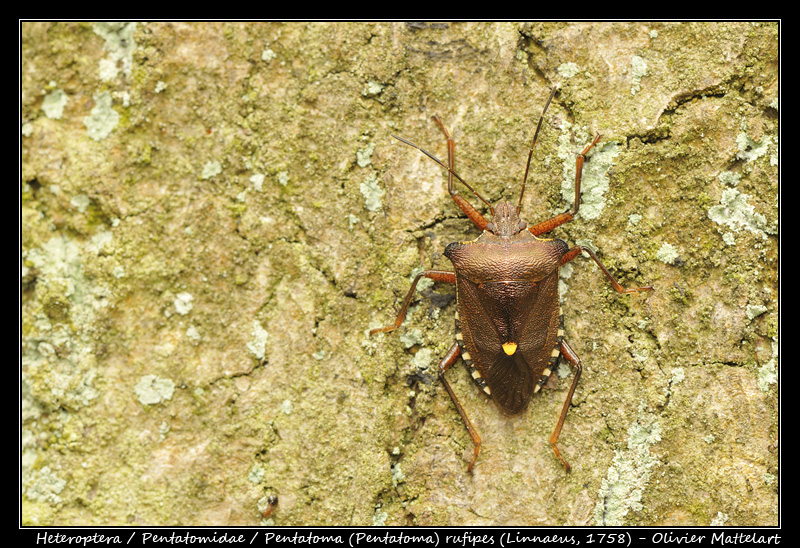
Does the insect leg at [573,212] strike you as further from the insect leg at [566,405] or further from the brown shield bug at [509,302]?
the insect leg at [566,405]

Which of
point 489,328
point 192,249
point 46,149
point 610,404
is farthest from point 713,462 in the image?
point 46,149

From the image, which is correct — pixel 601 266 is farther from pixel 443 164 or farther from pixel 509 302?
pixel 443 164

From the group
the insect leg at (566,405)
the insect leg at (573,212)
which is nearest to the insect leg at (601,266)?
the insect leg at (573,212)

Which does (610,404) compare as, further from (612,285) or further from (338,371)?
(338,371)

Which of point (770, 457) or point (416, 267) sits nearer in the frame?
point (770, 457)

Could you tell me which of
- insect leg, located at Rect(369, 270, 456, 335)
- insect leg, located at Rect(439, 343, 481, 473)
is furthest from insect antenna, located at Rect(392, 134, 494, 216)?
insect leg, located at Rect(439, 343, 481, 473)

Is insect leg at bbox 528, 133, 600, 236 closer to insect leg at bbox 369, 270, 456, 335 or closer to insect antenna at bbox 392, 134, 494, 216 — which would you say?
insect antenna at bbox 392, 134, 494, 216

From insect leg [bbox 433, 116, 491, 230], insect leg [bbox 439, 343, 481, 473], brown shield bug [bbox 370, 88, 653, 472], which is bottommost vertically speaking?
insect leg [bbox 439, 343, 481, 473]
